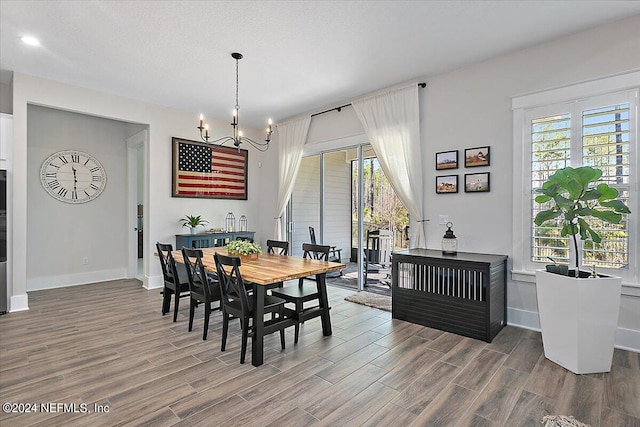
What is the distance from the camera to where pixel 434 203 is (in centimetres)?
423

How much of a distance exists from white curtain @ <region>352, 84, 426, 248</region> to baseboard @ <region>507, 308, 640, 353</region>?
1.25 metres

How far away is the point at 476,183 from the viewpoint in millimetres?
3854

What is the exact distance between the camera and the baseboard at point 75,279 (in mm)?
5180

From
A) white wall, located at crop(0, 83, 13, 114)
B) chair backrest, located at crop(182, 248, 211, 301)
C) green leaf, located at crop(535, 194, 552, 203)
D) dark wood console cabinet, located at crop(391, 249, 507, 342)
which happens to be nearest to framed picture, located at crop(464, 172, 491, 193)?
dark wood console cabinet, located at crop(391, 249, 507, 342)

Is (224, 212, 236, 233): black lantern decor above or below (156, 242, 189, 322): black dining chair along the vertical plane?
above

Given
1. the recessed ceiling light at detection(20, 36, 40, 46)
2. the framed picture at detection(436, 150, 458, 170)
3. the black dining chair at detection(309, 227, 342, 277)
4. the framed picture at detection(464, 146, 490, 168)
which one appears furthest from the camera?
the black dining chair at detection(309, 227, 342, 277)

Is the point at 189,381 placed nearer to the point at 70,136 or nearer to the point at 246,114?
the point at 246,114

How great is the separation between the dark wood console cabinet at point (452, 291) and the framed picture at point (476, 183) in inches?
29.9

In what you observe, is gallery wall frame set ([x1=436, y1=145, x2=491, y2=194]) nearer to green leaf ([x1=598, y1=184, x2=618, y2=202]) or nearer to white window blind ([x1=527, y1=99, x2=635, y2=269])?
white window blind ([x1=527, y1=99, x2=635, y2=269])

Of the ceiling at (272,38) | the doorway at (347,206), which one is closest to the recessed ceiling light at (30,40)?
the ceiling at (272,38)

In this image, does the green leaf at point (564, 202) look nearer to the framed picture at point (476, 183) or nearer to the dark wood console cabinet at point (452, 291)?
the dark wood console cabinet at point (452, 291)

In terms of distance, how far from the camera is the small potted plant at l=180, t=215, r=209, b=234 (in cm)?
558

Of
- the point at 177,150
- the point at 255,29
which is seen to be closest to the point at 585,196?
the point at 255,29

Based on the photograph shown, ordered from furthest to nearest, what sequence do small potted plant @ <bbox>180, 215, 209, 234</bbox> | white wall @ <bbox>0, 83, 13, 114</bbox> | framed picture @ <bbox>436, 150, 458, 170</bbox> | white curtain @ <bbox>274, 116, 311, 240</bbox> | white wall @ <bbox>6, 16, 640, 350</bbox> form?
white curtain @ <bbox>274, 116, 311, 240</bbox> → small potted plant @ <bbox>180, 215, 209, 234</bbox> → white wall @ <bbox>0, 83, 13, 114</bbox> → framed picture @ <bbox>436, 150, 458, 170</bbox> → white wall @ <bbox>6, 16, 640, 350</bbox>
